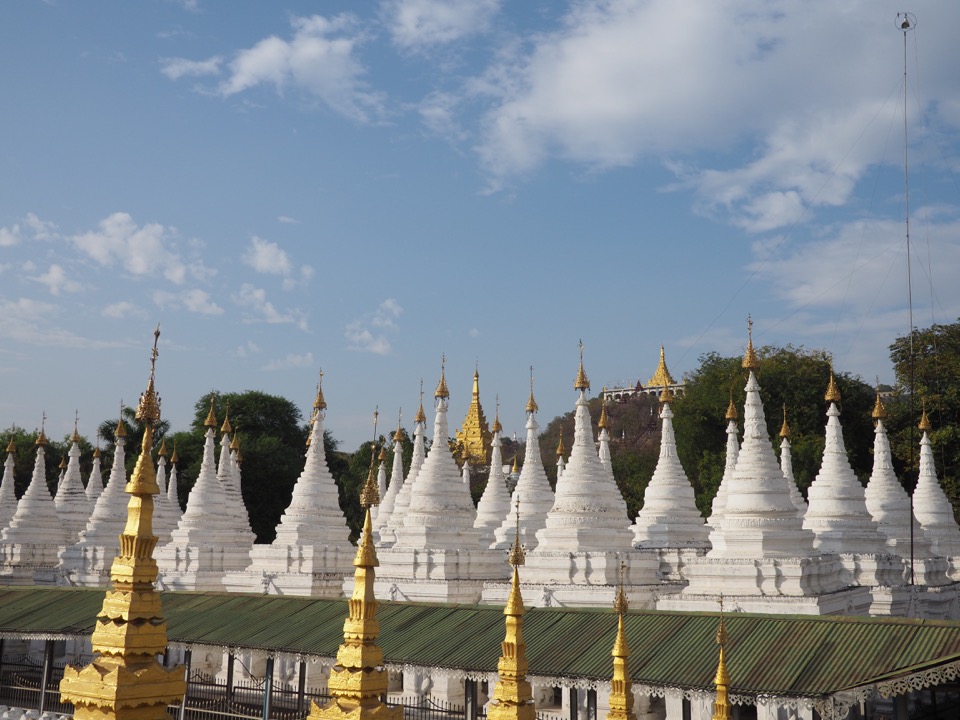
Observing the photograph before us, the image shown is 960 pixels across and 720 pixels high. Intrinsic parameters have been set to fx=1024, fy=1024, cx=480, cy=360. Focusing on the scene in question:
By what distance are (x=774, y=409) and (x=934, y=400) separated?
31.8 feet

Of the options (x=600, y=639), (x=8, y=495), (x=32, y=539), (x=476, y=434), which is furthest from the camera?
(x=476, y=434)

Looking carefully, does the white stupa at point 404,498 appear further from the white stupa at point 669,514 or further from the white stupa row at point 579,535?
the white stupa at point 669,514

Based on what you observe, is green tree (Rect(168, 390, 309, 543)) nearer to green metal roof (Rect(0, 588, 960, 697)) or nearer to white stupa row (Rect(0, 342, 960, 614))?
white stupa row (Rect(0, 342, 960, 614))

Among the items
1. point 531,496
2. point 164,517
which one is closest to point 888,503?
point 531,496

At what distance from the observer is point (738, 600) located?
25.7 meters

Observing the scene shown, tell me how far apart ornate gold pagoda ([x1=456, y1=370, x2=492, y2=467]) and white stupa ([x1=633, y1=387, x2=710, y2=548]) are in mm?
61485

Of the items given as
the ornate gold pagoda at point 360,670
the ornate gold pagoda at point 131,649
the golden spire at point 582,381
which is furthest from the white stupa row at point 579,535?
the ornate gold pagoda at point 131,649

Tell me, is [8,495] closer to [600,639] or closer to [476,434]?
[600,639]

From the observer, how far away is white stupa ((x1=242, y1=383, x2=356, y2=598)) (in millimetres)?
34438

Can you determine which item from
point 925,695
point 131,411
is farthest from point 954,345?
point 131,411

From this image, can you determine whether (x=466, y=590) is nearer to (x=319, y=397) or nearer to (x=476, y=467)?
(x=319, y=397)

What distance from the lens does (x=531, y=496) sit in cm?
3859

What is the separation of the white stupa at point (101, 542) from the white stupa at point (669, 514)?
774 inches

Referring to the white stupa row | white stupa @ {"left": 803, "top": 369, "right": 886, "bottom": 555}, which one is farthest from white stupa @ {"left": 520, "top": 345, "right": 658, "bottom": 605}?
white stupa @ {"left": 803, "top": 369, "right": 886, "bottom": 555}
